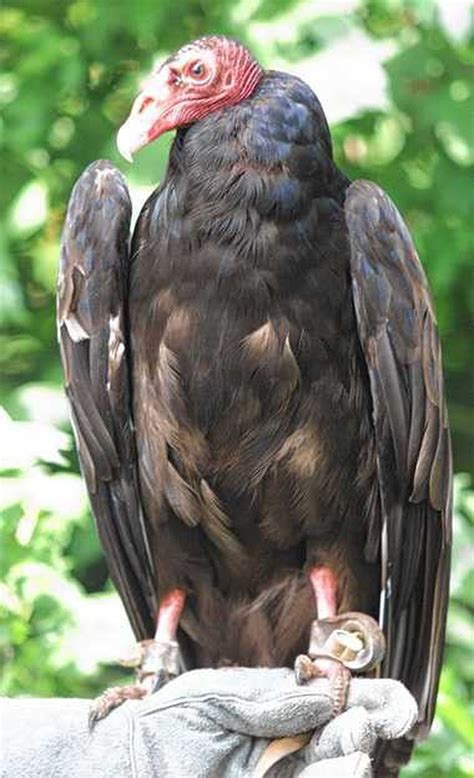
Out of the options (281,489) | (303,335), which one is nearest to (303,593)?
(281,489)

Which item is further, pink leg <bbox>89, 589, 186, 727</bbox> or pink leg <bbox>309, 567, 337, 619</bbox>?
pink leg <bbox>309, 567, 337, 619</bbox>

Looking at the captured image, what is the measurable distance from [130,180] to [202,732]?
160cm

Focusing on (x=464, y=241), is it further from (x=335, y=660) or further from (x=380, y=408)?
(x=335, y=660)

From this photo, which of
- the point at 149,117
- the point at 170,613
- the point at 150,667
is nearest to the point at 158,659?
the point at 150,667

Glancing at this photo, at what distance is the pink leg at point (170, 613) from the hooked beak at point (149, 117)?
0.94 metres

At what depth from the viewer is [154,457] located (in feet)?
Answer: 13.5

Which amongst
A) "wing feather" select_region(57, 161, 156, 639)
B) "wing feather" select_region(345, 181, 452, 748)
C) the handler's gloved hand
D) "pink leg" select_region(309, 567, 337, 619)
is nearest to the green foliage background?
"wing feather" select_region(57, 161, 156, 639)

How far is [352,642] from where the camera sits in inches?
156

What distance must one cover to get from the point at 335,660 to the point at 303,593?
38 cm

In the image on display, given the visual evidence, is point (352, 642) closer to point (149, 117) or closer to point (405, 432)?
point (405, 432)

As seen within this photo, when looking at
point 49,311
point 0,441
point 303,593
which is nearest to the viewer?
point 303,593

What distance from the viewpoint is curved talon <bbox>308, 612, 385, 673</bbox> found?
12.9 feet

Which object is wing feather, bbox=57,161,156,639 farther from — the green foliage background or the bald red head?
the green foliage background

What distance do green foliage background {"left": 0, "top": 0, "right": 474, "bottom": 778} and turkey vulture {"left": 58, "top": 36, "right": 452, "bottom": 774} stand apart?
50 cm
